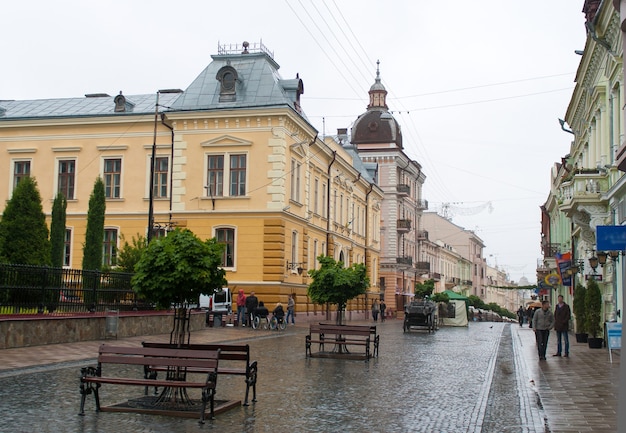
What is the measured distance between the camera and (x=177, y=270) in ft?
36.1

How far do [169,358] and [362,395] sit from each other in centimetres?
377

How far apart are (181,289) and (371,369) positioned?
7.06 meters

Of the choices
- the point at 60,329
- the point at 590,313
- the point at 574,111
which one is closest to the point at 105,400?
the point at 60,329

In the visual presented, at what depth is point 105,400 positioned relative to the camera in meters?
11.3

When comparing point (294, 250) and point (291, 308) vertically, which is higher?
point (294, 250)

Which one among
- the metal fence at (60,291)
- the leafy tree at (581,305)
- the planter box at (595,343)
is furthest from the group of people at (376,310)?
the metal fence at (60,291)

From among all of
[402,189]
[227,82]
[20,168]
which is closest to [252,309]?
[227,82]

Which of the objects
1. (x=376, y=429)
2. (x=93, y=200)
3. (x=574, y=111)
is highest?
(x=574, y=111)

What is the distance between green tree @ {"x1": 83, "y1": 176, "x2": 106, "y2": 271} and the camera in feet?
101

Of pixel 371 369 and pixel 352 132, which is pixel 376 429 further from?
pixel 352 132

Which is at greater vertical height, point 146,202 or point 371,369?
point 146,202

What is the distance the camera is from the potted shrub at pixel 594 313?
25250 millimetres

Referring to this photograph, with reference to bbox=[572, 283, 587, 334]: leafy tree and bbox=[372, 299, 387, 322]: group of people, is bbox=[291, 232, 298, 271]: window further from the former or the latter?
bbox=[572, 283, 587, 334]: leafy tree

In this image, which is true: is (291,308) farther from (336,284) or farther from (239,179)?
(336,284)
